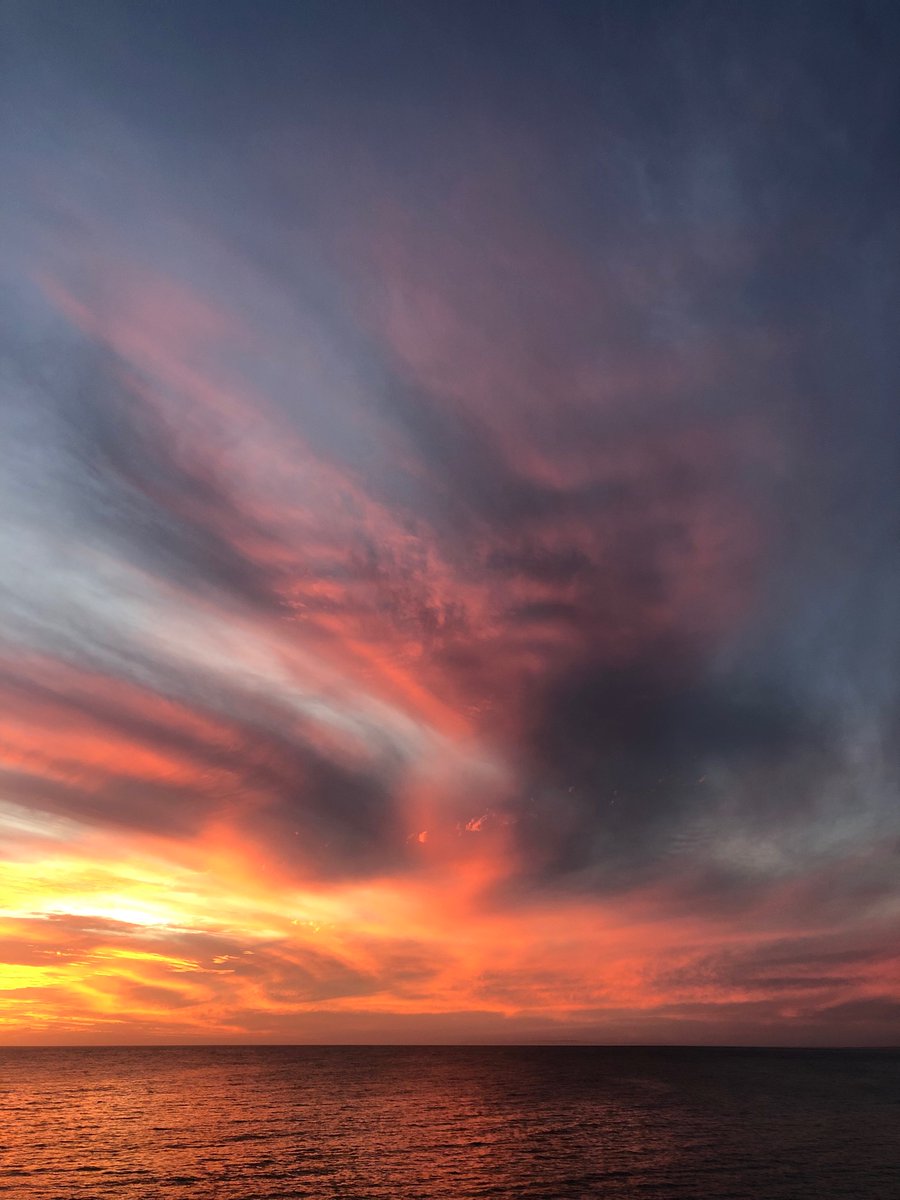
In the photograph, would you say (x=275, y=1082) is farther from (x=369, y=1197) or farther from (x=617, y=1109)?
(x=369, y=1197)

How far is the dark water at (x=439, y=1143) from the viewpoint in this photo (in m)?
62.8

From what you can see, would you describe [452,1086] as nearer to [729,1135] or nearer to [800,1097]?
[800,1097]

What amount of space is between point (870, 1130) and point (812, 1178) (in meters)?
40.4

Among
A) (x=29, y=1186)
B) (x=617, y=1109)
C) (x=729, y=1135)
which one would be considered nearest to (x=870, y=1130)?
(x=729, y=1135)

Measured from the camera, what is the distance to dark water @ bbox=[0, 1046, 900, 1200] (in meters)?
62.8

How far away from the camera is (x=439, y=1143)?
83812mm

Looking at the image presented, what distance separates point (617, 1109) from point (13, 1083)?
5019 inches

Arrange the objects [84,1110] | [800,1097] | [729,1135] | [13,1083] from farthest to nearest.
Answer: [13,1083]
[800,1097]
[84,1110]
[729,1135]

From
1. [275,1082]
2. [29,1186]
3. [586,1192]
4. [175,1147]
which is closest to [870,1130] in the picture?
[586,1192]

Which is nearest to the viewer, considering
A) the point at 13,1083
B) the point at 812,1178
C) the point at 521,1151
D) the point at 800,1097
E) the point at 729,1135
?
the point at 812,1178

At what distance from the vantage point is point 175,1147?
7956 centimetres

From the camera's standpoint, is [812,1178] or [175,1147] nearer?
[812,1178]

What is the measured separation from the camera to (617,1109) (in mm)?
119562

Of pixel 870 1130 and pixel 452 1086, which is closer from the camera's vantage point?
pixel 870 1130
